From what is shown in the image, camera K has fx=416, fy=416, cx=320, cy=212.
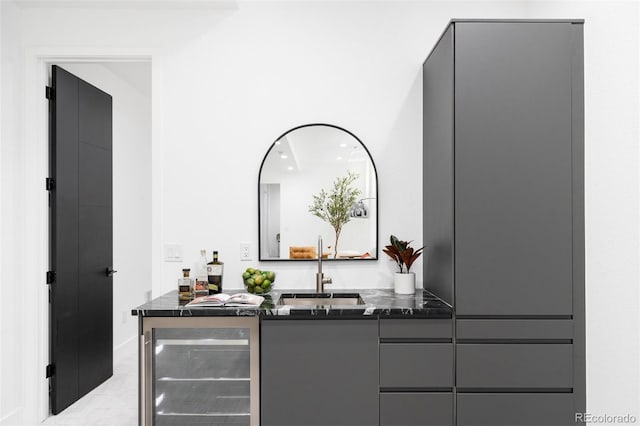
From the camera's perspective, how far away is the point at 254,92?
8.99 feet

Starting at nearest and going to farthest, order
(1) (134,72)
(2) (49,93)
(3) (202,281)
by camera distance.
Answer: (3) (202,281) → (2) (49,93) → (1) (134,72)

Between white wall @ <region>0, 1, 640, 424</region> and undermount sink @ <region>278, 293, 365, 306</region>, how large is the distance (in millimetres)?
137

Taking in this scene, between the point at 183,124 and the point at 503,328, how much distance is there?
2259 millimetres

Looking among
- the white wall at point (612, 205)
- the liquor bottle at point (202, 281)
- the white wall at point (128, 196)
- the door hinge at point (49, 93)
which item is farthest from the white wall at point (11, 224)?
the white wall at point (612, 205)

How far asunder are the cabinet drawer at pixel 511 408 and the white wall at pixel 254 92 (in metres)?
0.87

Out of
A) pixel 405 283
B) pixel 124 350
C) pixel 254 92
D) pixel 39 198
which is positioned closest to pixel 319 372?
pixel 405 283

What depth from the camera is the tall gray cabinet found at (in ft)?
6.91

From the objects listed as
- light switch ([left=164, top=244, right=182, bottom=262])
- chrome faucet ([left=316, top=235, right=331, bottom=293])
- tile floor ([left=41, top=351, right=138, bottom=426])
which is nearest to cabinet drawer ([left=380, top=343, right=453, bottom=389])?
chrome faucet ([left=316, top=235, right=331, bottom=293])

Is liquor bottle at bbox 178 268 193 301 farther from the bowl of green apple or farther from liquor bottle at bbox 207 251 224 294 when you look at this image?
the bowl of green apple

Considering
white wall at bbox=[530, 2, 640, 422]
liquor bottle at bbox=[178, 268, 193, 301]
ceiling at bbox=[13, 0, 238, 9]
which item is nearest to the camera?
white wall at bbox=[530, 2, 640, 422]

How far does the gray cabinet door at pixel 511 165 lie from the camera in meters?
2.11

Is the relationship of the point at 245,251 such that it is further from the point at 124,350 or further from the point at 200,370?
the point at 124,350

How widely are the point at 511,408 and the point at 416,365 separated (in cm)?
52

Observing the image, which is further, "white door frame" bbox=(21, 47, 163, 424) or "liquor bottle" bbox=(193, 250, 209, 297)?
"white door frame" bbox=(21, 47, 163, 424)
